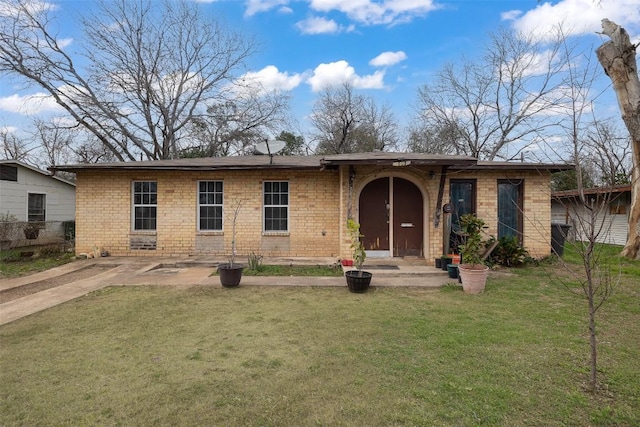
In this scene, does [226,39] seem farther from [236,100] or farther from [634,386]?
[634,386]

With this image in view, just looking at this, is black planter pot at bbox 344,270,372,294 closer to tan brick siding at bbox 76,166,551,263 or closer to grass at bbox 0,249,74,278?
tan brick siding at bbox 76,166,551,263

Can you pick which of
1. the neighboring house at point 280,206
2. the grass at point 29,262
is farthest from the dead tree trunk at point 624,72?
the grass at point 29,262

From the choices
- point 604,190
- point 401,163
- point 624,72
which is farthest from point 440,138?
point 604,190

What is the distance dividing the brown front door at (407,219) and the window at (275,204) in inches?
125

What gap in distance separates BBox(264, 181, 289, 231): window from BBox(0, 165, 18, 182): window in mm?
11366

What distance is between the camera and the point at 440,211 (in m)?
8.38

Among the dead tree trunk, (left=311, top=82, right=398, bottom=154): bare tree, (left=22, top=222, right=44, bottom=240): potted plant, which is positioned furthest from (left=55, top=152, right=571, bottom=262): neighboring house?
(left=311, top=82, right=398, bottom=154): bare tree

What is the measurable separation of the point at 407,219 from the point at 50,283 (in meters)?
8.58

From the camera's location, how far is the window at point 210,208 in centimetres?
980

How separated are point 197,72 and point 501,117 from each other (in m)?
21.2

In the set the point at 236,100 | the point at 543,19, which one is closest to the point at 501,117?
the point at 543,19

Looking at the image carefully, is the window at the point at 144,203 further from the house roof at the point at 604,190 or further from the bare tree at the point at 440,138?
the bare tree at the point at 440,138

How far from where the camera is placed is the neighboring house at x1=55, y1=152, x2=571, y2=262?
29.8 feet

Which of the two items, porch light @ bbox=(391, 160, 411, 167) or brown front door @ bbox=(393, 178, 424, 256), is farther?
brown front door @ bbox=(393, 178, 424, 256)
